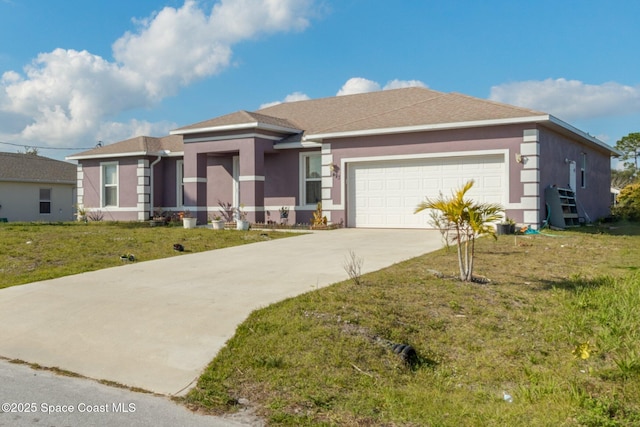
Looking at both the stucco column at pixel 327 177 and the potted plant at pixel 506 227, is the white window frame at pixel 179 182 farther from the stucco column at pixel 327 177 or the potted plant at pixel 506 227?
the potted plant at pixel 506 227

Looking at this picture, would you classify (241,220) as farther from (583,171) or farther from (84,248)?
(583,171)

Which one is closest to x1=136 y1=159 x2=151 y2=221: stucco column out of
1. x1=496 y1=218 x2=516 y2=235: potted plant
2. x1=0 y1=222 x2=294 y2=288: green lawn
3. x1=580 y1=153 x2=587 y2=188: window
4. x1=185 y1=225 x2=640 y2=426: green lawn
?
x1=0 y1=222 x2=294 y2=288: green lawn

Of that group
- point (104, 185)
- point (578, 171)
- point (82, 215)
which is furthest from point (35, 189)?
point (578, 171)

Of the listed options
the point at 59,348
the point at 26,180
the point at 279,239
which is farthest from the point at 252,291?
the point at 26,180

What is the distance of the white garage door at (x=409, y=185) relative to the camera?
15.4 meters

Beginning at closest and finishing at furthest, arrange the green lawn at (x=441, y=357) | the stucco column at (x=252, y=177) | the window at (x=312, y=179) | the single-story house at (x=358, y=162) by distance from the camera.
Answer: the green lawn at (x=441, y=357), the single-story house at (x=358, y=162), the stucco column at (x=252, y=177), the window at (x=312, y=179)

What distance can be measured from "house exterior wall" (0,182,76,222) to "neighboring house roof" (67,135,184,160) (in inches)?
226

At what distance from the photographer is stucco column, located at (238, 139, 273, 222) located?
61.0 feet

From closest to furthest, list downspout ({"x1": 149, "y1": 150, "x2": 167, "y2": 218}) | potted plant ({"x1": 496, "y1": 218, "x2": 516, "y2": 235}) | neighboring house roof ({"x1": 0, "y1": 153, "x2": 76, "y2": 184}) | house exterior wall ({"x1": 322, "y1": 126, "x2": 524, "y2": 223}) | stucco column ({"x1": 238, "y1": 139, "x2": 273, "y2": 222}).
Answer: potted plant ({"x1": 496, "y1": 218, "x2": 516, "y2": 235}) → house exterior wall ({"x1": 322, "y1": 126, "x2": 524, "y2": 223}) → stucco column ({"x1": 238, "y1": 139, "x2": 273, "y2": 222}) → downspout ({"x1": 149, "y1": 150, "x2": 167, "y2": 218}) → neighboring house roof ({"x1": 0, "y1": 153, "x2": 76, "y2": 184})

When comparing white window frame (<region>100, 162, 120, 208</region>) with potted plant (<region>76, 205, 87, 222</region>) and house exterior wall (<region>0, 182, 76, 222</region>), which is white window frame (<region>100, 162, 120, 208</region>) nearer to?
potted plant (<region>76, 205, 87, 222</region>)

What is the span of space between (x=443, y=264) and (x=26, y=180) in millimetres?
26262

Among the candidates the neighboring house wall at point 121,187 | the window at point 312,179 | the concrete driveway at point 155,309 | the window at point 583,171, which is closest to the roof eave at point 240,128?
the window at point 312,179

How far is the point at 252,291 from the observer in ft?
24.5

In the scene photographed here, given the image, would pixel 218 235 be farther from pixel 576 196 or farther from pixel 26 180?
pixel 26 180
